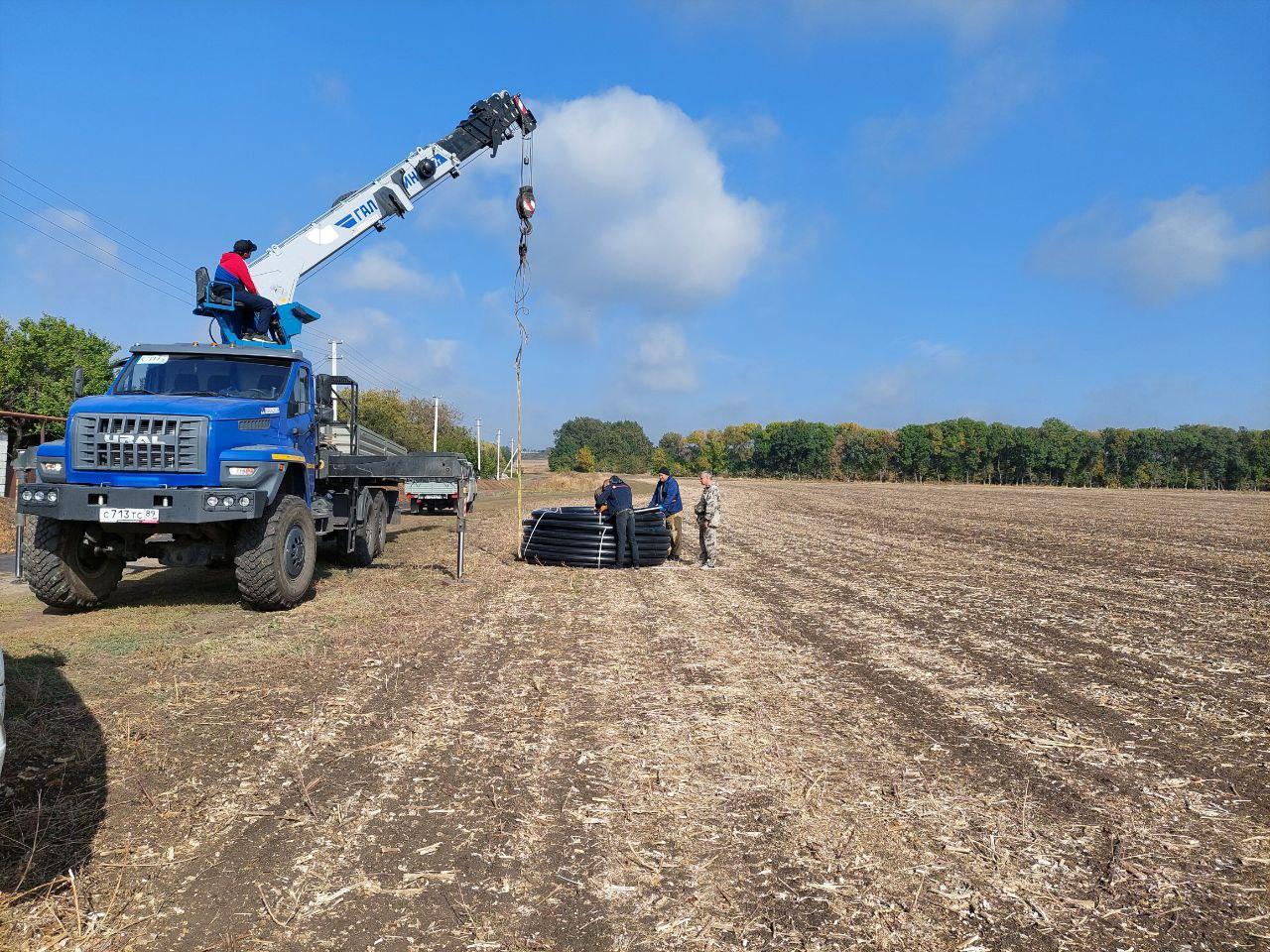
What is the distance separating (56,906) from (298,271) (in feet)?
37.0

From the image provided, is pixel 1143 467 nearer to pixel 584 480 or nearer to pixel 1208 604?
pixel 584 480

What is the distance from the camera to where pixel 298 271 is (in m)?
12.4

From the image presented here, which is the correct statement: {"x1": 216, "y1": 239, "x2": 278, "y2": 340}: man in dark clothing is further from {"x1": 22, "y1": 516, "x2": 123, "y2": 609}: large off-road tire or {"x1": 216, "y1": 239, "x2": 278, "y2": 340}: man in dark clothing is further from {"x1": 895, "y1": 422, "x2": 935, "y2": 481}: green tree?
{"x1": 895, "y1": 422, "x2": 935, "y2": 481}: green tree

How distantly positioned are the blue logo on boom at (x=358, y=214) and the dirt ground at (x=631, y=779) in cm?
709

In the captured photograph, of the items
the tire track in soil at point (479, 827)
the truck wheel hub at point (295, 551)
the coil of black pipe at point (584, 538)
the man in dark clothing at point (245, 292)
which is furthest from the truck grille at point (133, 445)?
the coil of black pipe at point (584, 538)

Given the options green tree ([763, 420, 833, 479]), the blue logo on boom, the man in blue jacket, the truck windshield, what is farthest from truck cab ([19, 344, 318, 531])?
green tree ([763, 420, 833, 479])

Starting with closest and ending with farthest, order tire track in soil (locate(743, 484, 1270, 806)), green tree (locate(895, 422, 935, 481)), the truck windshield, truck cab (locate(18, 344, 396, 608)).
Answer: tire track in soil (locate(743, 484, 1270, 806)), truck cab (locate(18, 344, 396, 608)), the truck windshield, green tree (locate(895, 422, 935, 481))

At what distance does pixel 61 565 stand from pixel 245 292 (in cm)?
429

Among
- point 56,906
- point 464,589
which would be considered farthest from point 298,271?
point 56,906

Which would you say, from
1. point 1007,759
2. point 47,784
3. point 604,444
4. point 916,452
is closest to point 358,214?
point 47,784

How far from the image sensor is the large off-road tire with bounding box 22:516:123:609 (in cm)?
794

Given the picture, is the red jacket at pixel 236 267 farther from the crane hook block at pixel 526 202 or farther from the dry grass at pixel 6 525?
the dry grass at pixel 6 525

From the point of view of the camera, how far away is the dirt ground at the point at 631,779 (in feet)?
9.84

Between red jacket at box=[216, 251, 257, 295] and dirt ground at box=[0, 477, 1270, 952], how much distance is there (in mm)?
4573
